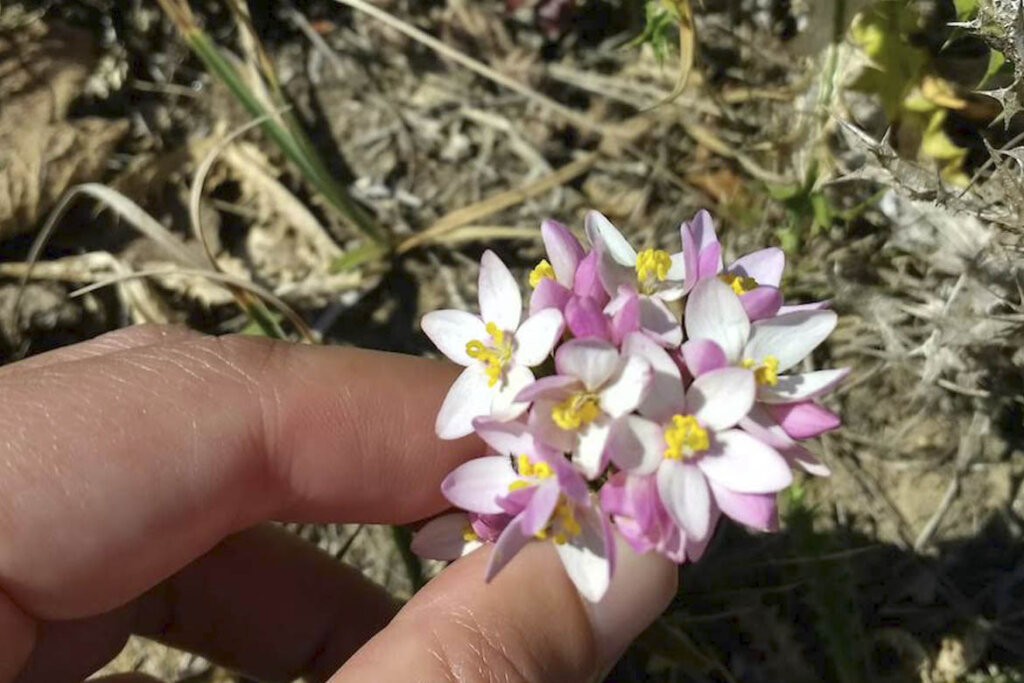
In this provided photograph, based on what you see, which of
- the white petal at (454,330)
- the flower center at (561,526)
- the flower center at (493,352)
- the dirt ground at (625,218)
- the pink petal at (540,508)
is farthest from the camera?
the dirt ground at (625,218)

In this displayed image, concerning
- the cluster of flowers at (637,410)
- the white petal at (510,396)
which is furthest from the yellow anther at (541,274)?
the white petal at (510,396)

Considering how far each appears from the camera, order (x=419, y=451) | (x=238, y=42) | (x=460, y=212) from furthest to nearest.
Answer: (x=238, y=42)
(x=460, y=212)
(x=419, y=451)

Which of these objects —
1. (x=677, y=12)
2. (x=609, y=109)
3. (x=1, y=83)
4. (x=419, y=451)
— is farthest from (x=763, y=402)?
(x=1, y=83)

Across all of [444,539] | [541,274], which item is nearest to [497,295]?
[541,274]

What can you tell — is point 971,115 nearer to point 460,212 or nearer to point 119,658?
point 460,212

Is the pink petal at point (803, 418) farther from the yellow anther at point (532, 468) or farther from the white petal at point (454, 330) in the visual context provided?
the white petal at point (454, 330)

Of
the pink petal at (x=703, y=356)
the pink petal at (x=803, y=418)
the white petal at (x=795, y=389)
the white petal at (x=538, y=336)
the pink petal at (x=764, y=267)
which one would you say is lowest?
the pink petal at (x=803, y=418)

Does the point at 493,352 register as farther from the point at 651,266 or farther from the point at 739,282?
the point at 739,282
